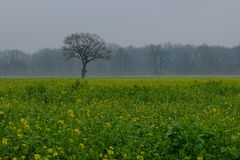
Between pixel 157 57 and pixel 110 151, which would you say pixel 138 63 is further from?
pixel 110 151

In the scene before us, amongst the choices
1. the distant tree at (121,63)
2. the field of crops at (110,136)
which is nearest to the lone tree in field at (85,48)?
the field of crops at (110,136)

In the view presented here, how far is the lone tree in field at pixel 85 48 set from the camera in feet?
186

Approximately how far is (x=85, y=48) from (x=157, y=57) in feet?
180

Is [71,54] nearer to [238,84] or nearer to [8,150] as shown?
[238,84]

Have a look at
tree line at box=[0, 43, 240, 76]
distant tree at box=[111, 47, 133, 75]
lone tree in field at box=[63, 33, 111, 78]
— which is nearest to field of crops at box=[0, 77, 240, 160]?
lone tree in field at box=[63, 33, 111, 78]

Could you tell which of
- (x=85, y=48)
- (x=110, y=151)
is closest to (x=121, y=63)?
(x=85, y=48)

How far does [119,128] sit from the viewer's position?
7.83 m

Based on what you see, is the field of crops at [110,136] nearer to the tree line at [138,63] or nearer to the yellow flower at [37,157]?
the yellow flower at [37,157]

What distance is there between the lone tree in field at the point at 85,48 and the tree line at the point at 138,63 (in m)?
47.4

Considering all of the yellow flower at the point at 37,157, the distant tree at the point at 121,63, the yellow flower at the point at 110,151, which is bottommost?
the yellow flower at the point at 110,151

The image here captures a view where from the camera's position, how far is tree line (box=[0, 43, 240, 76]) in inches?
4355

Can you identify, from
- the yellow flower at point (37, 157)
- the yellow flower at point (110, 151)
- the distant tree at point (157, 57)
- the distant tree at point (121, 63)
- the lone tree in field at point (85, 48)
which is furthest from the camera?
the distant tree at point (121, 63)

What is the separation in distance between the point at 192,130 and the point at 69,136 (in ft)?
6.66

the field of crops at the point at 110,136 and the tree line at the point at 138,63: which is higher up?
the tree line at the point at 138,63
